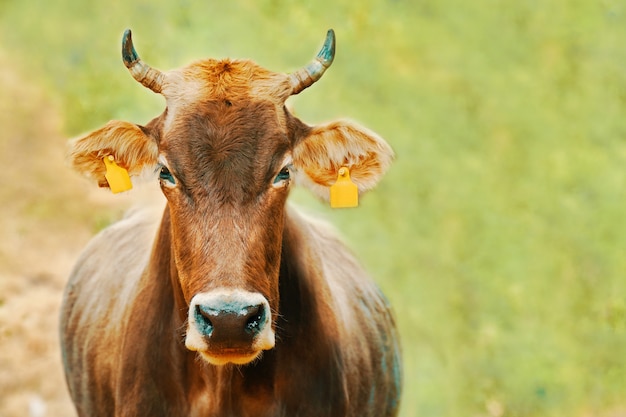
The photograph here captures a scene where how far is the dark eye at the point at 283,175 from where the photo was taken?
5.16m

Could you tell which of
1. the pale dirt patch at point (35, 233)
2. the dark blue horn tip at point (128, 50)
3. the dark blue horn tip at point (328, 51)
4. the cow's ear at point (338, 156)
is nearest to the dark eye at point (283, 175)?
the cow's ear at point (338, 156)

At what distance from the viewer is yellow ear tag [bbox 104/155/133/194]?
566 centimetres

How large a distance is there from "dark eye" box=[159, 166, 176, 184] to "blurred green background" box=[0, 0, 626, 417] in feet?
20.6

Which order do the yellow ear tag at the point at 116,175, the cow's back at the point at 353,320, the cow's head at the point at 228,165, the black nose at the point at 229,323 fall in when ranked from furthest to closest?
the cow's back at the point at 353,320 < the yellow ear tag at the point at 116,175 < the cow's head at the point at 228,165 < the black nose at the point at 229,323

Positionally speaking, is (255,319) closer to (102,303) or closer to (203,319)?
(203,319)

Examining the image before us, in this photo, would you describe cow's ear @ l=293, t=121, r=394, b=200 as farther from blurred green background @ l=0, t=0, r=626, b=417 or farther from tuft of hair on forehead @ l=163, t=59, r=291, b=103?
blurred green background @ l=0, t=0, r=626, b=417

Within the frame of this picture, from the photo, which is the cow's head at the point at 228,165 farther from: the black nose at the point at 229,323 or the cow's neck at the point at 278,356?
the cow's neck at the point at 278,356

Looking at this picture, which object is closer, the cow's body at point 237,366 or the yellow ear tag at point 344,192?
the cow's body at point 237,366

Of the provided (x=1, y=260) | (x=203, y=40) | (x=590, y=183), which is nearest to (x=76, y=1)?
(x=203, y=40)

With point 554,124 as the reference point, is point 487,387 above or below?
below

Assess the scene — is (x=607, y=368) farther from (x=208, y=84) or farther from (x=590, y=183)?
(x=208, y=84)

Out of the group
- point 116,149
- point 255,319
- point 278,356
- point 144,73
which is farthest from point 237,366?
point 144,73

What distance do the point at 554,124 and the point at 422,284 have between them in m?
3.76

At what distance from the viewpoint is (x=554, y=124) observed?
14.8 meters
